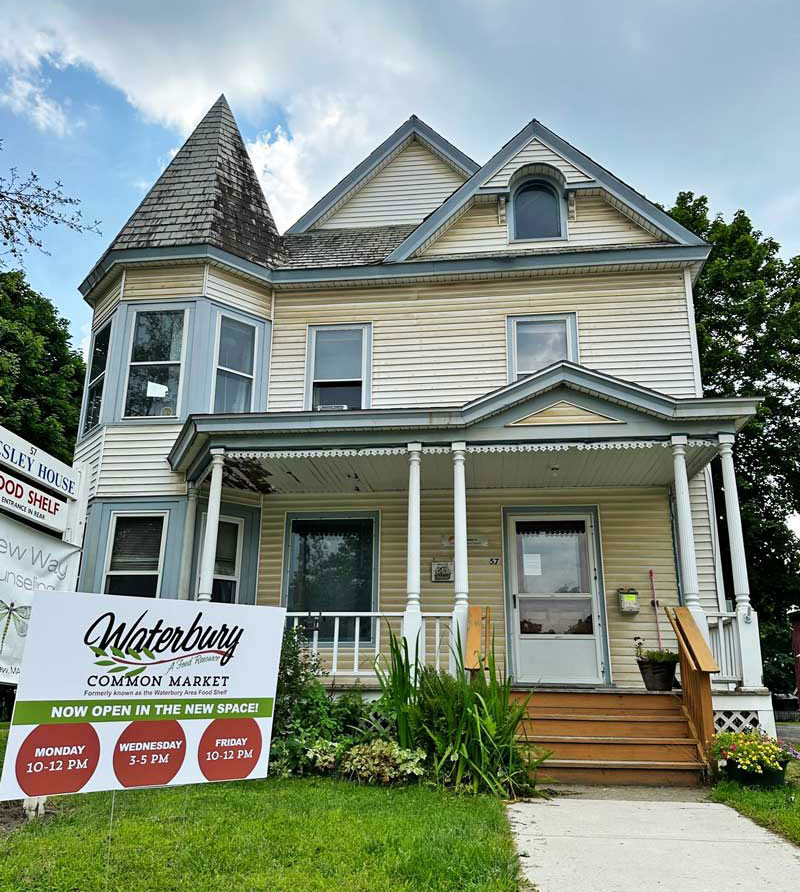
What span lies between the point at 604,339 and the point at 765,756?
598 centimetres

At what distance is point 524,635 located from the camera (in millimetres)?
9516

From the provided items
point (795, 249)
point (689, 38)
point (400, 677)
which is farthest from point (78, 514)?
point (795, 249)

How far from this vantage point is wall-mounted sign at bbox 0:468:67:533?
14.8 ft

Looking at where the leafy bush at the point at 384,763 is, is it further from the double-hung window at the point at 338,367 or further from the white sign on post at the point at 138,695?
the double-hung window at the point at 338,367

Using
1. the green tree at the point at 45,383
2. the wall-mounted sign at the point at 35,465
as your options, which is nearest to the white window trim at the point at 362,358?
the wall-mounted sign at the point at 35,465

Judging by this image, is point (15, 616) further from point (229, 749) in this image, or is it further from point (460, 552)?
point (460, 552)

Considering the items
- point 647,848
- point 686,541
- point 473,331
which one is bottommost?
point 647,848

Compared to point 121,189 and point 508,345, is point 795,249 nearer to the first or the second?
point 508,345

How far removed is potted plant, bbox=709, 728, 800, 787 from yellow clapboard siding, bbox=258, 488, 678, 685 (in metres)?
2.79

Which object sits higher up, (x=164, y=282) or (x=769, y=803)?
(x=164, y=282)

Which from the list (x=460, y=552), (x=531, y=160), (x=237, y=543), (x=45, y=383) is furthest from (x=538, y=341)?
(x=45, y=383)

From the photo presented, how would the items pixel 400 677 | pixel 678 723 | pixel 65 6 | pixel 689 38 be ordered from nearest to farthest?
pixel 400 677, pixel 678 723, pixel 65 6, pixel 689 38

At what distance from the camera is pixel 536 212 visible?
1140 centimetres

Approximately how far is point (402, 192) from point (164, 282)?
4.67 meters
